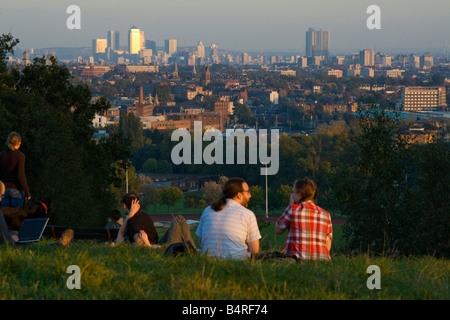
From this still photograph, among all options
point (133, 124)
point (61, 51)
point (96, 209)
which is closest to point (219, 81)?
point (61, 51)

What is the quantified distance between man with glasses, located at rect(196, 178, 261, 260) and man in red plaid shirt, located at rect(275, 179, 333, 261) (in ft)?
0.65

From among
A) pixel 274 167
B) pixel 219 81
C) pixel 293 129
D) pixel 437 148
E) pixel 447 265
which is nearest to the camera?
pixel 447 265

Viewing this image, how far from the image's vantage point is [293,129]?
3563 inches

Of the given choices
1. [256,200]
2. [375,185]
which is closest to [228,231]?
[375,185]

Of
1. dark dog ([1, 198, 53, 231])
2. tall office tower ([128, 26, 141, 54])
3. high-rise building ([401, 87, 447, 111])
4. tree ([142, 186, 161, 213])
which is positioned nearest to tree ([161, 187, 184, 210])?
tree ([142, 186, 161, 213])

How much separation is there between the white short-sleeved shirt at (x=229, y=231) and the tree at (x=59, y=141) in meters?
6.65

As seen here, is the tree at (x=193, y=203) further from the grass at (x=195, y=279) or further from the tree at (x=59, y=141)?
the grass at (x=195, y=279)

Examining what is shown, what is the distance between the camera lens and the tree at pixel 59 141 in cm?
1095

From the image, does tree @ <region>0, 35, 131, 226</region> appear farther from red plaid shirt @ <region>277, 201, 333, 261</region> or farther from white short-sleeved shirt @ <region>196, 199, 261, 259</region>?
red plaid shirt @ <region>277, 201, 333, 261</region>

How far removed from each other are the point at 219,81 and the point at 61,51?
131 feet

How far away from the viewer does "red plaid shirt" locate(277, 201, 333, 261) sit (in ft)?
13.5

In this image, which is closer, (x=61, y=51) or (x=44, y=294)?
(x=44, y=294)
